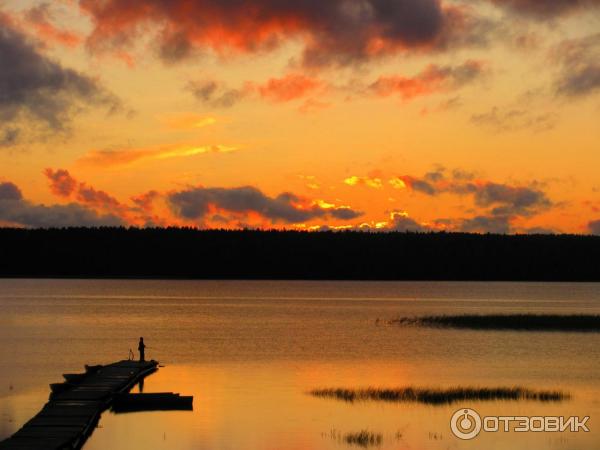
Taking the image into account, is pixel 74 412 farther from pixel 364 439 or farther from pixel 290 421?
pixel 364 439

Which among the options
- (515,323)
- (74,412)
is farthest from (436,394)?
(515,323)

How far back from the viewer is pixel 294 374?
53.0 m

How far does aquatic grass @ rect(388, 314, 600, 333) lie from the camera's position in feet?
288

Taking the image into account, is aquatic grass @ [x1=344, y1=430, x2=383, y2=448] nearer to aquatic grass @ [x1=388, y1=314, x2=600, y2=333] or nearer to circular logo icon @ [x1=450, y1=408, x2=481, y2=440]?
circular logo icon @ [x1=450, y1=408, x2=481, y2=440]

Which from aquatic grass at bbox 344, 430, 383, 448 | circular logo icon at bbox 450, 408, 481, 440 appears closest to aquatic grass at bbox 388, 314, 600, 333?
circular logo icon at bbox 450, 408, 481, 440

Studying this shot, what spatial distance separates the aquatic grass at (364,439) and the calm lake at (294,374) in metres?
0.31

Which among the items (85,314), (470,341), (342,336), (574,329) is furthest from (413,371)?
(85,314)

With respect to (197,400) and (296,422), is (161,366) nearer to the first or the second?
(197,400)

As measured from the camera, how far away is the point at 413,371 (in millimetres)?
55188

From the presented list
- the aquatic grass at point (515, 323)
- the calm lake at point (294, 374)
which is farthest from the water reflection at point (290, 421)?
the aquatic grass at point (515, 323)

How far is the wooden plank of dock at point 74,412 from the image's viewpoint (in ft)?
93.8

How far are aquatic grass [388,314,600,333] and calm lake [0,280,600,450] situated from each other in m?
4.57

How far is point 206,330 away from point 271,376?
3869cm

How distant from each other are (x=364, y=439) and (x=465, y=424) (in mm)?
4792
